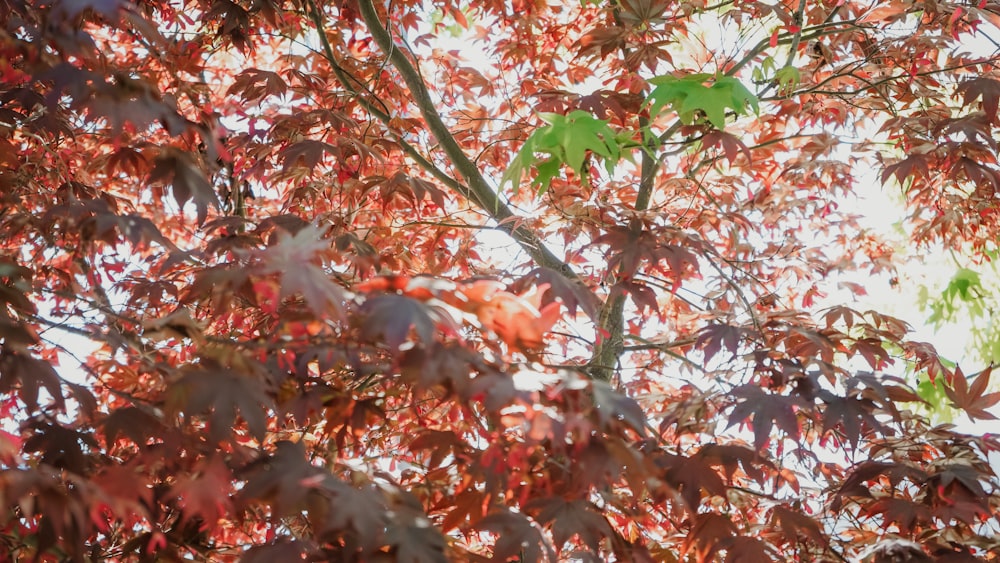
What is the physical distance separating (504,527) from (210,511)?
503 millimetres

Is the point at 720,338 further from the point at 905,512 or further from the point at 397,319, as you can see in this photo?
the point at 397,319

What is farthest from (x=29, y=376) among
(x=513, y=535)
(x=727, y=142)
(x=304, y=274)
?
(x=727, y=142)

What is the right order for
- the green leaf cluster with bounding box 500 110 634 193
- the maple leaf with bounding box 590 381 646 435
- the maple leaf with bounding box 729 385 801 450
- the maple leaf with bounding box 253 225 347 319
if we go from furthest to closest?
the green leaf cluster with bounding box 500 110 634 193 < the maple leaf with bounding box 729 385 801 450 < the maple leaf with bounding box 590 381 646 435 < the maple leaf with bounding box 253 225 347 319

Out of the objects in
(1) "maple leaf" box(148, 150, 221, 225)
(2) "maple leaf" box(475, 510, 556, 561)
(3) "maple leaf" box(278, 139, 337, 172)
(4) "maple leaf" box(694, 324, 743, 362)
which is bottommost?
(2) "maple leaf" box(475, 510, 556, 561)

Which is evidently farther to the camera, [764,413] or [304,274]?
[764,413]

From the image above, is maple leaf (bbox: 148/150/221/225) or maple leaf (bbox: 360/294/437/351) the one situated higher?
maple leaf (bbox: 148/150/221/225)

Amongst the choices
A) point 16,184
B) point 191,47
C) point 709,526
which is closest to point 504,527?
point 709,526

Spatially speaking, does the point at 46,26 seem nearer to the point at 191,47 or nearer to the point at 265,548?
the point at 265,548

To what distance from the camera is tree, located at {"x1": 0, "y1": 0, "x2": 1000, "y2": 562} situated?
1194 mm

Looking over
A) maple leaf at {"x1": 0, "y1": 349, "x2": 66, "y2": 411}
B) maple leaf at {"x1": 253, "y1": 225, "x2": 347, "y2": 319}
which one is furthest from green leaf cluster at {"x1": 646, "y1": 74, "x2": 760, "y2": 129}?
maple leaf at {"x1": 0, "y1": 349, "x2": 66, "y2": 411}

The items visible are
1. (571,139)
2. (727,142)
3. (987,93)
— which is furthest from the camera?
(987,93)

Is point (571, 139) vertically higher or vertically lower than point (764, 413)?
higher

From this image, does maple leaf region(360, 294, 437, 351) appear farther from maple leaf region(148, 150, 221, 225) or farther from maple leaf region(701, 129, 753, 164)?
maple leaf region(701, 129, 753, 164)

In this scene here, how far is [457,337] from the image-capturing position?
1.15m
